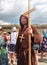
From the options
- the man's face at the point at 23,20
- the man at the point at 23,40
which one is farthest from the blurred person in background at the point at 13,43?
the man's face at the point at 23,20

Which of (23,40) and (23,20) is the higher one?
(23,20)

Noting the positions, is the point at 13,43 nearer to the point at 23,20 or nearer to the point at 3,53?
the point at 3,53

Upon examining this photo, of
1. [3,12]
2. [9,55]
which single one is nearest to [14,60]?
[9,55]

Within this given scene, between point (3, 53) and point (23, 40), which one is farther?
point (3, 53)

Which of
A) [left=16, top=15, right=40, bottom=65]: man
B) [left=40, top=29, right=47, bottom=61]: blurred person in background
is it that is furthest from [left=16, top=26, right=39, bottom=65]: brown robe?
[left=40, top=29, right=47, bottom=61]: blurred person in background

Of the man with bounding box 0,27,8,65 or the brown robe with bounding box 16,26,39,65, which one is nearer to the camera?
the brown robe with bounding box 16,26,39,65

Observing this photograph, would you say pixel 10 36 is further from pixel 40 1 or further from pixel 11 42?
pixel 40 1

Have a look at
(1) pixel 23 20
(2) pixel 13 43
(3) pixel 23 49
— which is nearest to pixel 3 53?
(2) pixel 13 43

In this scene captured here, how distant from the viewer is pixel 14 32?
809cm

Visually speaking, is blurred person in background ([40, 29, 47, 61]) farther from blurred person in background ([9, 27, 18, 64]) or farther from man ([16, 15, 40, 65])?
blurred person in background ([9, 27, 18, 64])

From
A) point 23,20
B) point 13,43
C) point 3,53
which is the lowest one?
point 3,53

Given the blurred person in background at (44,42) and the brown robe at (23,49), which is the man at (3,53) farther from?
the blurred person in background at (44,42)

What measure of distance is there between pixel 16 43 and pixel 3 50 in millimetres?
217

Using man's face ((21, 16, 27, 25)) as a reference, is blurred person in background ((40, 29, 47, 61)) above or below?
below
